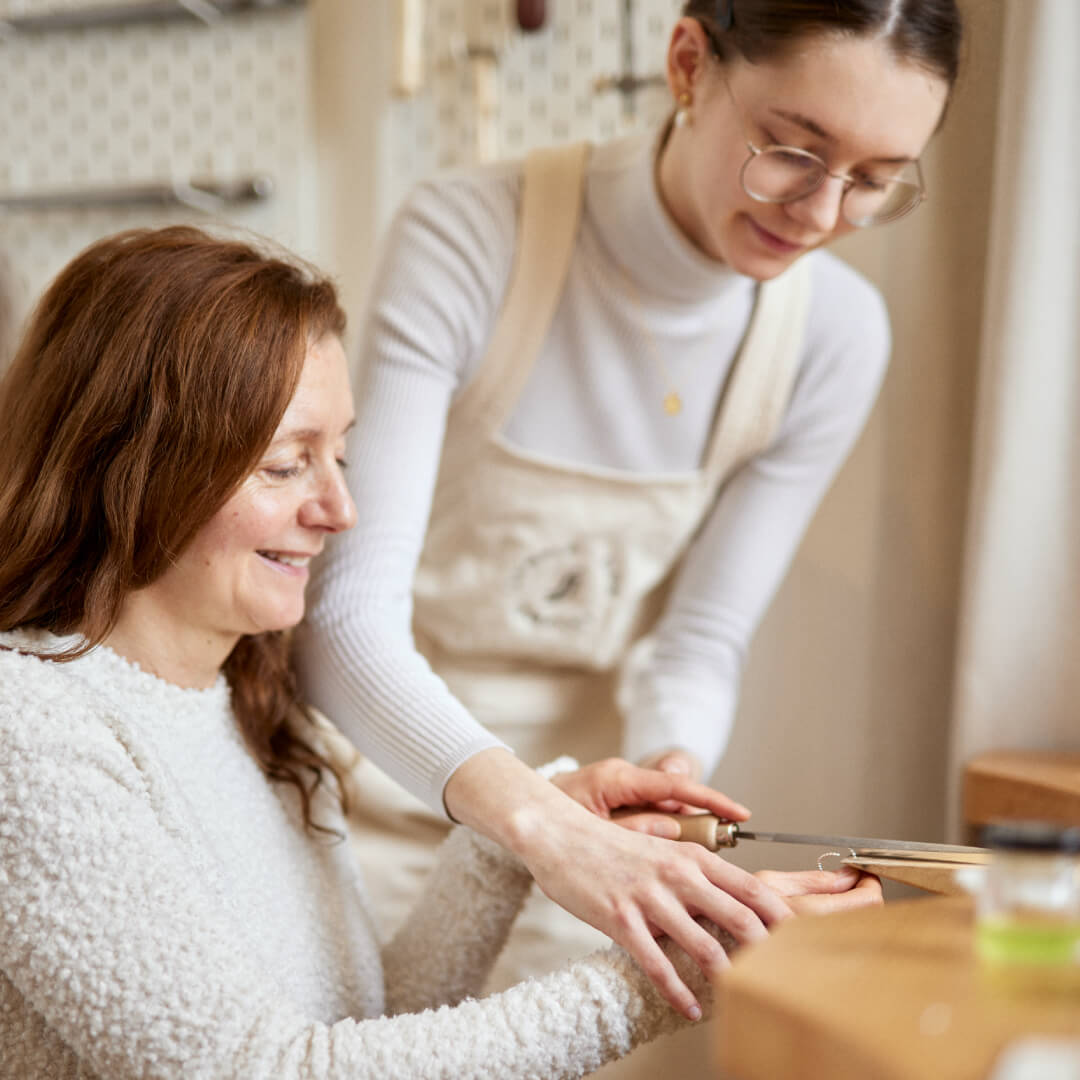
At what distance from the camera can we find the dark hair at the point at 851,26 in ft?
2.86

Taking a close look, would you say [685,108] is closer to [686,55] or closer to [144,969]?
[686,55]

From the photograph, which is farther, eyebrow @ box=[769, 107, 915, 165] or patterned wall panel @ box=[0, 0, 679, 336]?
patterned wall panel @ box=[0, 0, 679, 336]

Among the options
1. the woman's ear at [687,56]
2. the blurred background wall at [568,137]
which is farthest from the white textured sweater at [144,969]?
the woman's ear at [687,56]

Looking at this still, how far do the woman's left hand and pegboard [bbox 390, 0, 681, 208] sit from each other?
3.45 feet

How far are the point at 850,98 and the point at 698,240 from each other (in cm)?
24

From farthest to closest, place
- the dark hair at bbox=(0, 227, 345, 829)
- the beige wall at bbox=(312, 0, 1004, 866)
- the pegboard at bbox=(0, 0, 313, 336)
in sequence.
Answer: the pegboard at bbox=(0, 0, 313, 336)
the beige wall at bbox=(312, 0, 1004, 866)
the dark hair at bbox=(0, 227, 345, 829)

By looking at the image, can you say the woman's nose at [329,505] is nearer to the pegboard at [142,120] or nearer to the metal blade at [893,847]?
the metal blade at [893,847]

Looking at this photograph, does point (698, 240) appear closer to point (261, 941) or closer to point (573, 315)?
point (573, 315)

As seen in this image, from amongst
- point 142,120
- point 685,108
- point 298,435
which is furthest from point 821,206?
point 142,120

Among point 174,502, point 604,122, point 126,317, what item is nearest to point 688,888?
point 174,502

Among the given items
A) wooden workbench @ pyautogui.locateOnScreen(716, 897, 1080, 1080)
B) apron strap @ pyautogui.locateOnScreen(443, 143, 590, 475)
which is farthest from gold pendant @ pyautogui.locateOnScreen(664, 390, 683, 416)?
wooden workbench @ pyautogui.locateOnScreen(716, 897, 1080, 1080)

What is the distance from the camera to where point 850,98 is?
0.87 metres

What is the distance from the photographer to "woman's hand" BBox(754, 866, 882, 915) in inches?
29.3

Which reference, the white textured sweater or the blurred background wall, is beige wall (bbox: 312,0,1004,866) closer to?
the blurred background wall
